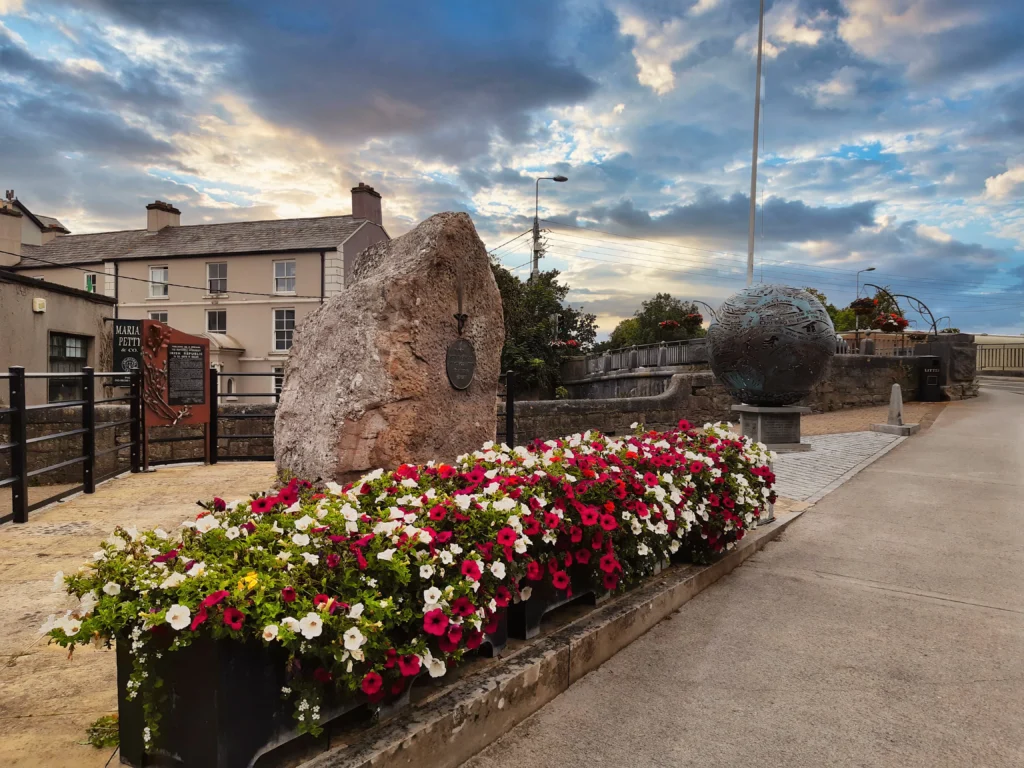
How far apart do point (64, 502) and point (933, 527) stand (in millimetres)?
8998

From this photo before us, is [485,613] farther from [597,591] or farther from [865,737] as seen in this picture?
[865,737]

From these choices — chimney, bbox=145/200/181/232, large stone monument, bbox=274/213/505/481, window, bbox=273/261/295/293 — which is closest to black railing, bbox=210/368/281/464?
large stone monument, bbox=274/213/505/481

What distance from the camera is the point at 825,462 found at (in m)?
10.2

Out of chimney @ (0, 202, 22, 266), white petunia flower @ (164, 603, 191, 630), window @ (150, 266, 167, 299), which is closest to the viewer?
white petunia flower @ (164, 603, 191, 630)

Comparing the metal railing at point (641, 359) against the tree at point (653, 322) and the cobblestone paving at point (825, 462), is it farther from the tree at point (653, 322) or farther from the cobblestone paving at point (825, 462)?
the tree at point (653, 322)

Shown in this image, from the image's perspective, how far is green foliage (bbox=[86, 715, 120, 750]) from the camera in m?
2.41

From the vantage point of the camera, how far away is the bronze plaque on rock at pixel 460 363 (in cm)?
577

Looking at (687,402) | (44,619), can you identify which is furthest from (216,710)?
(687,402)

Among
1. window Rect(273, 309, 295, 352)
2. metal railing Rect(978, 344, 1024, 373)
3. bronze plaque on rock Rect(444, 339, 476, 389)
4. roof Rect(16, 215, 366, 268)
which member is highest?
roof Rect(16, 215, 366, 268)

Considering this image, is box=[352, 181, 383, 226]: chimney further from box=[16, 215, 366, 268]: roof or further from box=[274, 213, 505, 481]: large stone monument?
box=[274, 213, 505, 481]: large stone monument

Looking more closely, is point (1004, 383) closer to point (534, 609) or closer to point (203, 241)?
point (534, 609)

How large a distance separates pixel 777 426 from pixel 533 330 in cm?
1533

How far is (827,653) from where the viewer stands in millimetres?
3521

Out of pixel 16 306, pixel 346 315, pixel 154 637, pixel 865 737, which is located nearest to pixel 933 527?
pixel 865 737
